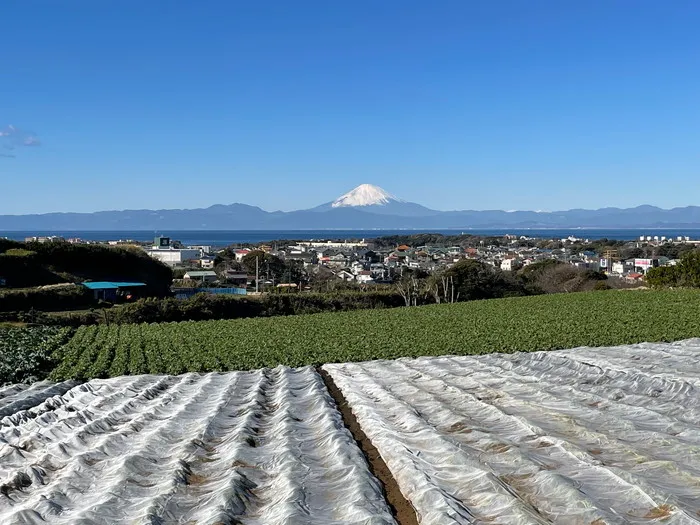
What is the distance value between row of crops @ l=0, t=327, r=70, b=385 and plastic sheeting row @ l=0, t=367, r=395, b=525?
9.94ft

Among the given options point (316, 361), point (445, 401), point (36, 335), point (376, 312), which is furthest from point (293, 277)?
point (445, 401)

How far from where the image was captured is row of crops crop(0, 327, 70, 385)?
48.6 ft

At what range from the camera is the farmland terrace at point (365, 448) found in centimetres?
556

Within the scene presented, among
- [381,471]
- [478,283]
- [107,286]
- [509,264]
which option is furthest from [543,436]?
[509,264]

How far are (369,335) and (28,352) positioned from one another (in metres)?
9.36

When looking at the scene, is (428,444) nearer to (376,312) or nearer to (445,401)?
(445,401)

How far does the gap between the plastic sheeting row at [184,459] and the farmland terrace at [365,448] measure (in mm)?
26

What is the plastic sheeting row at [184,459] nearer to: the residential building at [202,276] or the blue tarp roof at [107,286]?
the blue tarp roof at [107,286]

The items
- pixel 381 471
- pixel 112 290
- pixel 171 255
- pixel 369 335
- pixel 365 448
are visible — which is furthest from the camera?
pixel 171 255

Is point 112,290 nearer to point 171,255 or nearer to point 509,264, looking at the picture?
point 509,264

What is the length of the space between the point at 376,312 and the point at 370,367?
46.0 ft

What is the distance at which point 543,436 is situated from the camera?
748cm

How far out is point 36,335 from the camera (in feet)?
70.2

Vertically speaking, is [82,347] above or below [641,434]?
below
